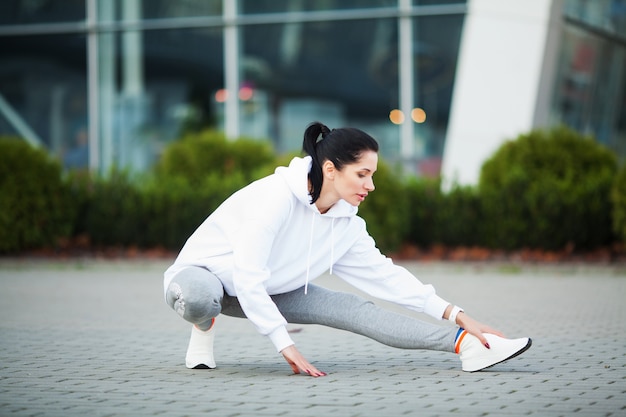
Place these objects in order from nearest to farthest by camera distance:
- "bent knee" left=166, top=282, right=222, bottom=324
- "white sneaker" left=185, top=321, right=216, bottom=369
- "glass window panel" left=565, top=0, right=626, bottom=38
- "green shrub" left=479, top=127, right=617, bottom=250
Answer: "bent knee" left=166, top=282, right=222, bottom=324 < "white sneaker" left=185, top=321, right=216, bottom=369 < "green shrub" left=479, top=127, right=617, bottom=250 < "glass window panel" left=565, top=0, right=626, bottom=38

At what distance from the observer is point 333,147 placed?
500cm

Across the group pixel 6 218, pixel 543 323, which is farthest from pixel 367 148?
pixel 6 218

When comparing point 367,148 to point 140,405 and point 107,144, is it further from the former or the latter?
point 107,144

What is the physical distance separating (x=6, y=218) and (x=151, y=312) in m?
5.56

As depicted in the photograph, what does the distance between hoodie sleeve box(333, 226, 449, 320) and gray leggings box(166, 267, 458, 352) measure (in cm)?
11

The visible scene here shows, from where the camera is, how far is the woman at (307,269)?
4.92 m

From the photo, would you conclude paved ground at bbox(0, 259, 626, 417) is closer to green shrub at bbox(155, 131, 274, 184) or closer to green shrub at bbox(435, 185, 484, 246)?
green shrub at bbox(435, 185, 484, 246)

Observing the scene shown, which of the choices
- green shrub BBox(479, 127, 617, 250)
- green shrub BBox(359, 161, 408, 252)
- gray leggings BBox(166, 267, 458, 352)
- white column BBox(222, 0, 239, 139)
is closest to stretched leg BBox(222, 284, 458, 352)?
gray leggings BBox(166, 267, 458, 352)

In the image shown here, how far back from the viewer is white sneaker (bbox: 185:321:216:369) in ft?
17.7

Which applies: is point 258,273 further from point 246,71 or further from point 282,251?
point 246,71

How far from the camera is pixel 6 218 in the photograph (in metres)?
13.2

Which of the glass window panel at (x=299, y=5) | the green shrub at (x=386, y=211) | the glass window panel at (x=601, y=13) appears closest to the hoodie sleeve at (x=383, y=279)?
the green shrub at (x=386, y=211)

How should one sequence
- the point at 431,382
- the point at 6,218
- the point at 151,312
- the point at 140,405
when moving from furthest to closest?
the point at 6,218, the point at 151,312, the point at 431,382, the point at 140,405

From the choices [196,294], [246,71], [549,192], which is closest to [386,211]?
[549,192]
